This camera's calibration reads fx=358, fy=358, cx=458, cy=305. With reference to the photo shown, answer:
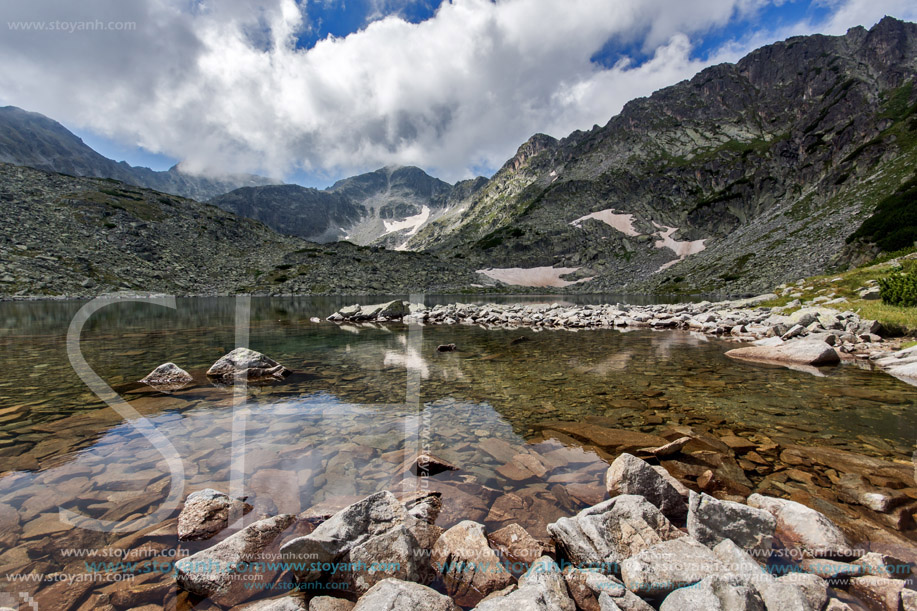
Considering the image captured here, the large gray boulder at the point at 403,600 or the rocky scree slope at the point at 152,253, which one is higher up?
the rocky scree slope at the point at 152,253

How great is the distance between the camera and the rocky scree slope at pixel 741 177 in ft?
261

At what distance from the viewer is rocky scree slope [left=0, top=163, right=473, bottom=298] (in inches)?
2756

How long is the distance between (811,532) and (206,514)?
672 cm

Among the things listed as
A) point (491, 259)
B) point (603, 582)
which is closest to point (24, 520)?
point (603, 582)

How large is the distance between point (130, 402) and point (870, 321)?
25504mm

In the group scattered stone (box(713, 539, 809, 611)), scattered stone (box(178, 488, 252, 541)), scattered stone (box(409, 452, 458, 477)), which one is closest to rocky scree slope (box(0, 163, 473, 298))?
scattered stone (box(178, 488, 252, 541))

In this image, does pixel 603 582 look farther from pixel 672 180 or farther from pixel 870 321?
pixel 672 180

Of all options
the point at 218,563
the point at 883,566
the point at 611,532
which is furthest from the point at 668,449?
the point at 218,563

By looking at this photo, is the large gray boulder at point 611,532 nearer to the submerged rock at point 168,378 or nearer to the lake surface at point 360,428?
the lake surface at point 360,428

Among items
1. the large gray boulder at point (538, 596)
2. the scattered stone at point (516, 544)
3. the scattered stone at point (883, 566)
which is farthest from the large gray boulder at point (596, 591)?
the scattered stone at point (883, 566)

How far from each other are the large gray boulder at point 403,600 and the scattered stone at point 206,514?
240 centimetres

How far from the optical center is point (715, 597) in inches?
108

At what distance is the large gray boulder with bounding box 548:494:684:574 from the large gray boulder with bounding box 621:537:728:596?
0.24 metres

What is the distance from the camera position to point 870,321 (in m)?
14.4
